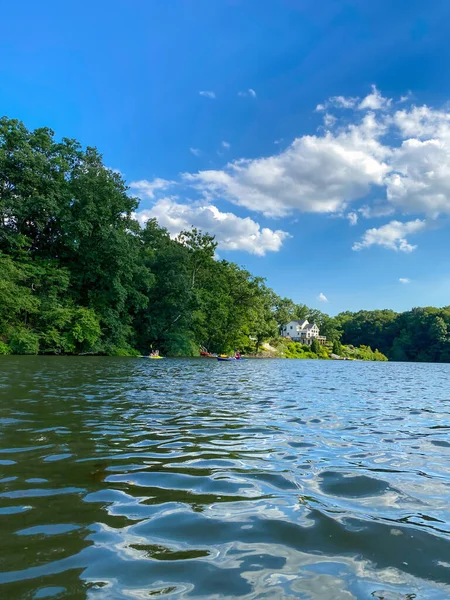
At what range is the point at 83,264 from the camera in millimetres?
37156

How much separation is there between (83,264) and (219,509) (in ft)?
120

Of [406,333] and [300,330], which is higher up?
[406,333]

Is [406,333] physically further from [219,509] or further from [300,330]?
[219,509]

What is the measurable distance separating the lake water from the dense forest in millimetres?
27325

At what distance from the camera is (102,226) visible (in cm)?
3628

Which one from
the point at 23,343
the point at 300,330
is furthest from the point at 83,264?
the point at 300,330

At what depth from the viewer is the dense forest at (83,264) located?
32125mm

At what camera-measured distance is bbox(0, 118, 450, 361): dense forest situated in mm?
32125

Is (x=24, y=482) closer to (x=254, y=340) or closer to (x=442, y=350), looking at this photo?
(x=254, y=340)

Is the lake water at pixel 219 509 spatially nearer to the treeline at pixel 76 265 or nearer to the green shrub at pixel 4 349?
the green shrub at pixel 4 349

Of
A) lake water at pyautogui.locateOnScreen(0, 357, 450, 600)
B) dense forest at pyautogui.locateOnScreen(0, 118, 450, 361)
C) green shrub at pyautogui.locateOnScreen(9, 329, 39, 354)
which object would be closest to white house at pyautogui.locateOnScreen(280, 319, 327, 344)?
dense forest at pyautogui.locateOnScreen(0, 118, 450, 361)

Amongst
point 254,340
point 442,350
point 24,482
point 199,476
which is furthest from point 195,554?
point 442,350

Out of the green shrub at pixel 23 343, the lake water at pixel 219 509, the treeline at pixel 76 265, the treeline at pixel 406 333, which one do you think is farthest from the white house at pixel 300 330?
the lake water at pixel 219 509

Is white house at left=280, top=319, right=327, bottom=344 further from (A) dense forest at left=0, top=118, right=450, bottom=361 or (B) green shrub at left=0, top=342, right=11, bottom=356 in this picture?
(B) green shrub at left=0, top=342, right=11, bottom=356
